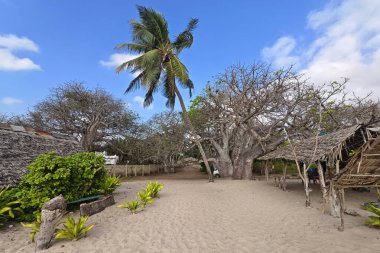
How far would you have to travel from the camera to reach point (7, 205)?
6.36 metres

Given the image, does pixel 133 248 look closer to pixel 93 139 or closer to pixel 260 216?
pixel 260 216

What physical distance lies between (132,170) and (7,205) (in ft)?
52.1

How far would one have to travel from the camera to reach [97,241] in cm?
522

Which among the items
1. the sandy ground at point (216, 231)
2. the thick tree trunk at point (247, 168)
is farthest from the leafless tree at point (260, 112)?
the sandy ground at point (216, 231)

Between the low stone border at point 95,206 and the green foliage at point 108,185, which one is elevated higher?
the green foliage at point 108,185

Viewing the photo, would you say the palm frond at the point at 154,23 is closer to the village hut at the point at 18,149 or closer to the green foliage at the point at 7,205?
the village hut at the point at 18,149

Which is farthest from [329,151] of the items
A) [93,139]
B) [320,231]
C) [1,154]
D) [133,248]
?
[93,139]

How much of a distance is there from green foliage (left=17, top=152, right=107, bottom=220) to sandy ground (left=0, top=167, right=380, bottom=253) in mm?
829

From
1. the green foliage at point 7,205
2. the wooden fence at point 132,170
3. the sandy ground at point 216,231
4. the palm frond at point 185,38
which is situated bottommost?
the sandy ground at point 216,231

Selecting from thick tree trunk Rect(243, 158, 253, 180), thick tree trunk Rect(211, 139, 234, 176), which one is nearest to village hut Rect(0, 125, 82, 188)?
thick tree trunk Rect(211, 139, 234, 176)

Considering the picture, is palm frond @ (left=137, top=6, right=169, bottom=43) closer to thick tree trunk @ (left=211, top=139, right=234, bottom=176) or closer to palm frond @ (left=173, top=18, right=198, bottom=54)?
palm frond @ (left=173, top=18, right=198, bottom=54)

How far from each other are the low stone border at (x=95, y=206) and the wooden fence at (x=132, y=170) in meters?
9.66

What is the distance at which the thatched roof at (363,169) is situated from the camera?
5227 mm

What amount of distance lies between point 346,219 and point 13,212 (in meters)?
10.0
